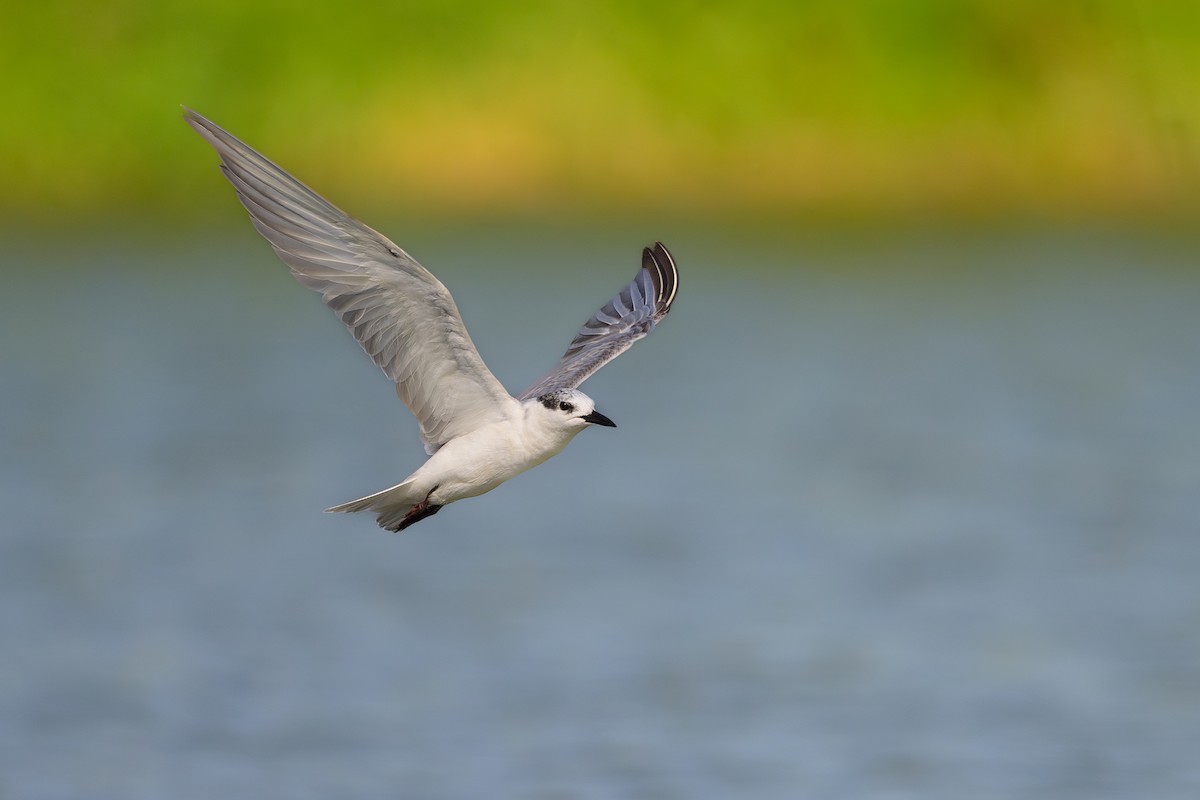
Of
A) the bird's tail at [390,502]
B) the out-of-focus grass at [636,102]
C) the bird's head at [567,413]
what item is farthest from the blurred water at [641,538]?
the bird's head at [567,413]

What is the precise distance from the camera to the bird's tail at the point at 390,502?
24.1ft

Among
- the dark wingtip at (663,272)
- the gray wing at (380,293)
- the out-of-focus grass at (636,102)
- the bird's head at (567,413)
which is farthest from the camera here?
the out-of-focus grass at (636,102)

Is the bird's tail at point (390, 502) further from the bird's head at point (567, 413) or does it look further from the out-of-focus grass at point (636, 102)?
the out-of-focus grass at point (636, 102)

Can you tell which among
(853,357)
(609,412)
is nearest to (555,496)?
Result: (609,412)

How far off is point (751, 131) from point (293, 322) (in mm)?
6225

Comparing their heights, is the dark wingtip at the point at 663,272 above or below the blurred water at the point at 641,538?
below

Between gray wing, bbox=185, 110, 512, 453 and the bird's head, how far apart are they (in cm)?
29

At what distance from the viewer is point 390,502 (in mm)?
7539

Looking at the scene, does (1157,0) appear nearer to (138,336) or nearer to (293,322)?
(293,322)

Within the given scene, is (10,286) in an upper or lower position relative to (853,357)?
upper

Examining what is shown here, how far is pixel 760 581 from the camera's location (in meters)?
16.1

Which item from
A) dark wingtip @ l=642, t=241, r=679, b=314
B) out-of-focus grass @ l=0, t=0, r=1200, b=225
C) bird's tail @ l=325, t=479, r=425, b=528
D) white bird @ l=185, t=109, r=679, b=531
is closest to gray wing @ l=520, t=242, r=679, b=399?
dark wingtip @ l=642, t=241, r=679, b=314

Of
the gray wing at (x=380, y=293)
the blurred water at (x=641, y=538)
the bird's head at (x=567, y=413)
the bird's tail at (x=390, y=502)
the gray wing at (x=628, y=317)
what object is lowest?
the bird's tail at (x=390, y=502)

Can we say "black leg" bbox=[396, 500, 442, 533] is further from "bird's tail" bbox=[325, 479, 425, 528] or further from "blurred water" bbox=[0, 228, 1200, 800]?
"blurred water" bbox=[0, 228, 1200, 800]
